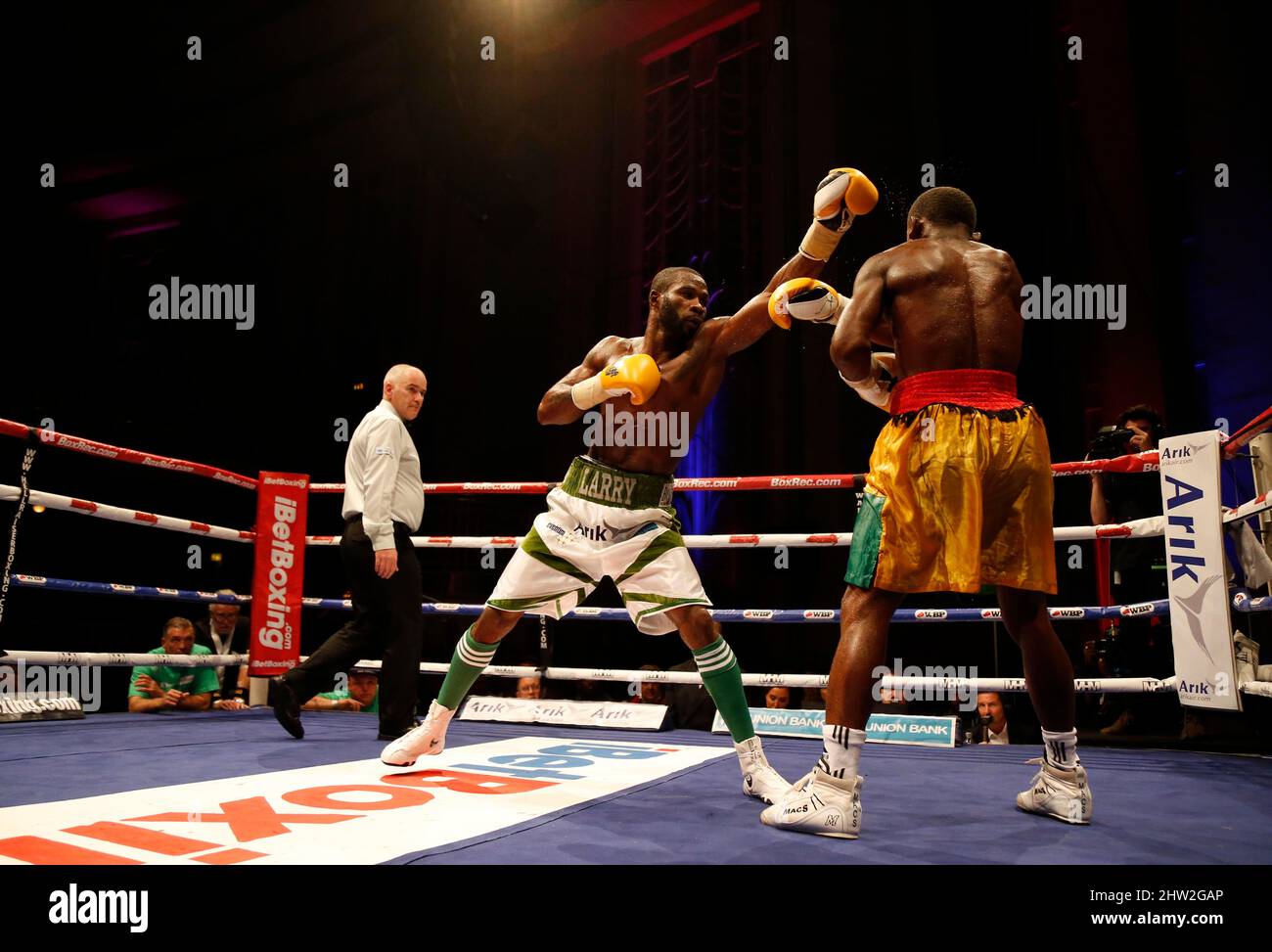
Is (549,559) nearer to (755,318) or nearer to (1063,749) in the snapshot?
(755,318)

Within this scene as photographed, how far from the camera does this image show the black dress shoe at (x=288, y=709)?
2.88 m

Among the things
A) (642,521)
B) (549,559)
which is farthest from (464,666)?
(642,521)

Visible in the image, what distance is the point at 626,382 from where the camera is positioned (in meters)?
2.03

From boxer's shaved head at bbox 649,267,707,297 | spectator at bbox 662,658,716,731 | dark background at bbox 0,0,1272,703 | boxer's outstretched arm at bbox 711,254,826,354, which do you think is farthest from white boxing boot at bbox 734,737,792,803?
dark background at bbox 0,0,1272,703

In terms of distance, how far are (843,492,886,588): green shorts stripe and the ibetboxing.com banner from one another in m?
3.05

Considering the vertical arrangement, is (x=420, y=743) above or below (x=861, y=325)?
below

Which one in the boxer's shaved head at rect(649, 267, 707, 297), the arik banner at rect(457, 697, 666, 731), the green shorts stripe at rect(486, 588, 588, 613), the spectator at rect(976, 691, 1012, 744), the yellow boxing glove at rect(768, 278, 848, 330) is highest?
the boxer's shaved head at rect(649, 267, 707, 297)

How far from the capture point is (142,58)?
274 inches

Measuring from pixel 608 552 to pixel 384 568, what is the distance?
1.18m

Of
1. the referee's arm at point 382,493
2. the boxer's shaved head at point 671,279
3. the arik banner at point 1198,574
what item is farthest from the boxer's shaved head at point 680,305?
the arik banner at point 1198,574

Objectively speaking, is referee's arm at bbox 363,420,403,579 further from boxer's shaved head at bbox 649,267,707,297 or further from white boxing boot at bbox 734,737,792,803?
white boxing boot at bbox 734,737,792,803

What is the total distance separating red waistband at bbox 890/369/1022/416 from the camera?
1.74 metres

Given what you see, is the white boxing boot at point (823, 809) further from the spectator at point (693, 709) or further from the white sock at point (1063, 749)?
the spectator at point (693, 709)

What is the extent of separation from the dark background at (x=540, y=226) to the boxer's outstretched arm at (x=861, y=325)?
402 cm
